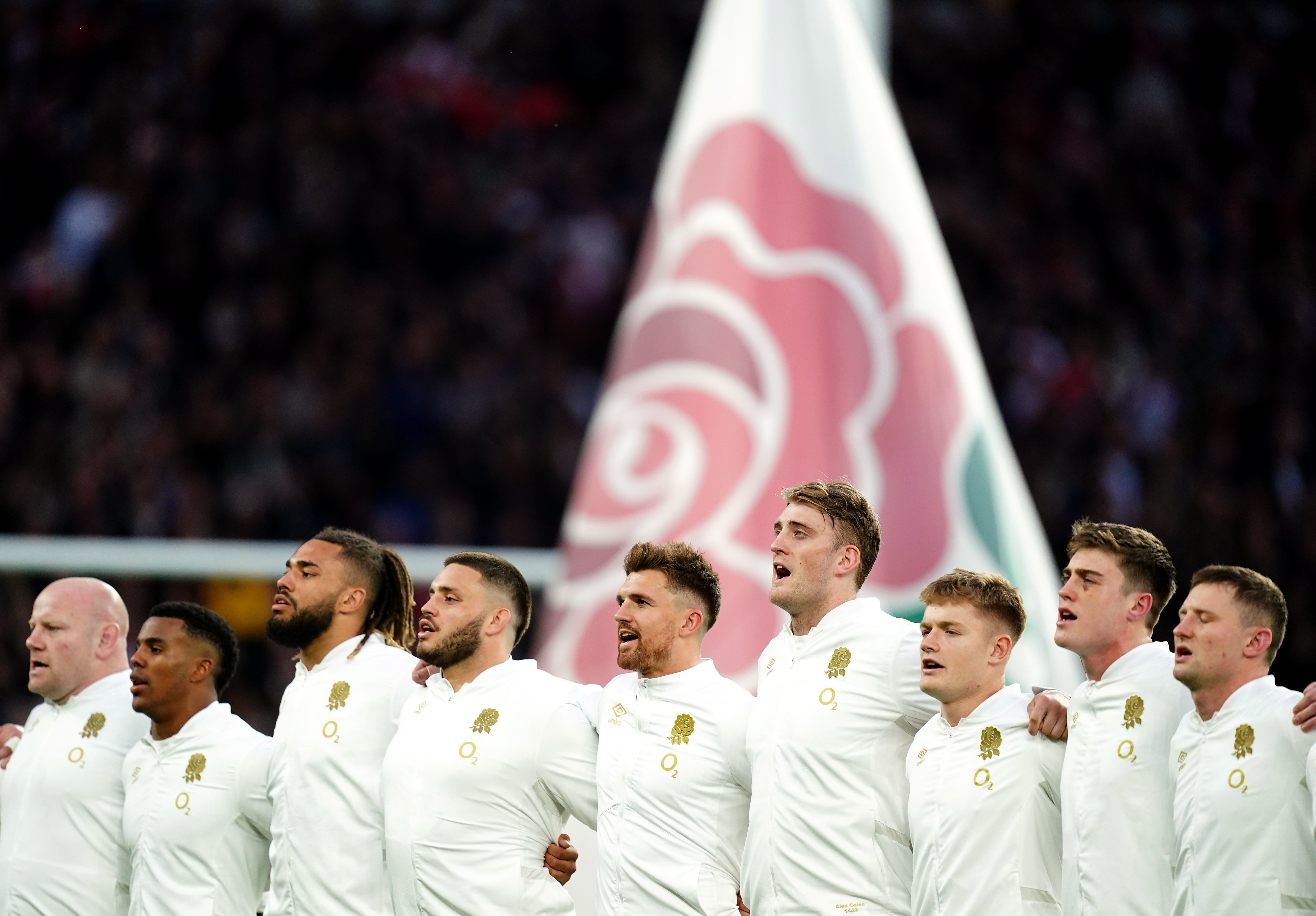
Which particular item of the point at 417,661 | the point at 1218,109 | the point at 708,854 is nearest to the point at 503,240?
the point at 1218,109

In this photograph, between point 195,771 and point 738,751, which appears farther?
Result: point 195,771

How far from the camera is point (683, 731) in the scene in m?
4.41

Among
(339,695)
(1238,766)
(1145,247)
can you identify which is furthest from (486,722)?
(1145,247)

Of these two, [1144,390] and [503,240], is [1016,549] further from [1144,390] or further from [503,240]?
[503,240]

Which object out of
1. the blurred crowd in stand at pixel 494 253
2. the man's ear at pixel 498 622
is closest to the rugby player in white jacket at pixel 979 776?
the man's ear at pixel 498 622

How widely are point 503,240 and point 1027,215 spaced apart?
11.6 feet

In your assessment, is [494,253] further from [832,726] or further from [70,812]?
[832,726]

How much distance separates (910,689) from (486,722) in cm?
112

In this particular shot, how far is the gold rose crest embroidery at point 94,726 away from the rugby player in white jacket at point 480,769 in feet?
3.81

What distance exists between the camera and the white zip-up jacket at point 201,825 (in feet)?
16.4

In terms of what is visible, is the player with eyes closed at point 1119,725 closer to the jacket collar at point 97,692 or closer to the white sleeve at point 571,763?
the white sleeve at point 571,763

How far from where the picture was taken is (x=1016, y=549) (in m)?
6.23

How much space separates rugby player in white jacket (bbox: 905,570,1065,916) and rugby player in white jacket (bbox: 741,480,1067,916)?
0.08m

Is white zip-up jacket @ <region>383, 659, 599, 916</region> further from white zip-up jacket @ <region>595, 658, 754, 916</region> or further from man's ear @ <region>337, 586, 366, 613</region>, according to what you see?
man's ear @ <region>337, 586, 366, 613</region>
